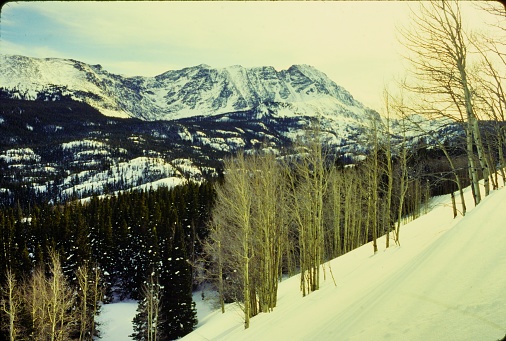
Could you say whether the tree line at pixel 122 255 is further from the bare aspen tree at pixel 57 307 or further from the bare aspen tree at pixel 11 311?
the bare aspen tree at pixel 57 307

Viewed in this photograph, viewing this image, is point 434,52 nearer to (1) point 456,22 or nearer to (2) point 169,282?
(1) point 456,22

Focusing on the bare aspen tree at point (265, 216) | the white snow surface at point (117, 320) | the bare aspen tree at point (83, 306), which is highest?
the bare aspen tree at point (265, 216)

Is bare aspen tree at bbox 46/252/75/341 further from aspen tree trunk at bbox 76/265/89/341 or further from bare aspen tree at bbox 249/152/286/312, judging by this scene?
bare aspen tree at bbox 249/152/286/312

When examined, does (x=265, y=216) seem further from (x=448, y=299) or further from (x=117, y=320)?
(x=117, y=320)

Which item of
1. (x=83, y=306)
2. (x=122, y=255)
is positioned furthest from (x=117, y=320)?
(x=122, y=255)

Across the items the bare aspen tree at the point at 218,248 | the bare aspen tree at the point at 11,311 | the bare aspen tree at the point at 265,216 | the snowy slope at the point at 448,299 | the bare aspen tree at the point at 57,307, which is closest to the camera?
the snowy slope at the point at 448,299

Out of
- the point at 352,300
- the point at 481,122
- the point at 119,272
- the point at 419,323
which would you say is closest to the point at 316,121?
the point at 481,122

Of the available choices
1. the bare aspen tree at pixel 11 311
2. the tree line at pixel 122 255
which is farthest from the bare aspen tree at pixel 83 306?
the bare aspen tree at pixel 11 311

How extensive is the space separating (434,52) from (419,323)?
11.0 metres

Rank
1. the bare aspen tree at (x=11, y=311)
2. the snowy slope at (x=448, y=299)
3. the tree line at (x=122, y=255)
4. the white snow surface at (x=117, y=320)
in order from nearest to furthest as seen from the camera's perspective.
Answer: the snowy slope at (x=448, y=299) → the bare aspen tree at (x=11, y=311) → the tree line at (x=122, y=255) → the white snow surface at (x=117, y=320)

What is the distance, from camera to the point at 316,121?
18844 millimetres

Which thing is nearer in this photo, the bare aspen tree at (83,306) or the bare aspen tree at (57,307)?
the bare aspen tree at (57,307)

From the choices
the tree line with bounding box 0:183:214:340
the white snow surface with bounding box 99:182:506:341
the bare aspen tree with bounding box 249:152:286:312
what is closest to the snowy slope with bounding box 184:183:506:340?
the white snow surface with bounding box 99:182:506:341

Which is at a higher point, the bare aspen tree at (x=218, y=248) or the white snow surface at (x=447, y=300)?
the white snow surface at (x=447, y=300)
